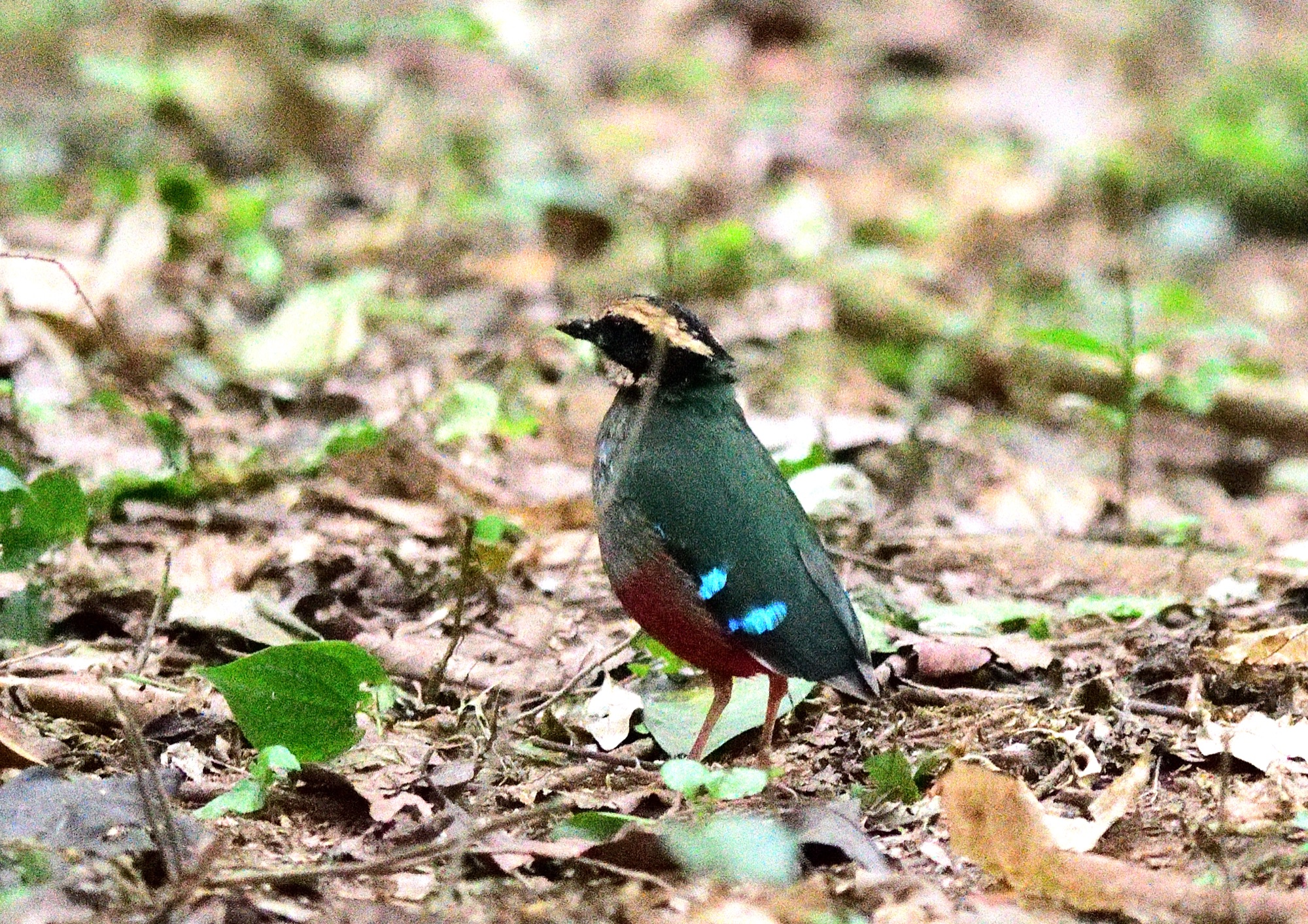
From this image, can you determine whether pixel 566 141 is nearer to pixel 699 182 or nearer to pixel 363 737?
pixel 699 182

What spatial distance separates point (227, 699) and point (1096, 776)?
6.40ft

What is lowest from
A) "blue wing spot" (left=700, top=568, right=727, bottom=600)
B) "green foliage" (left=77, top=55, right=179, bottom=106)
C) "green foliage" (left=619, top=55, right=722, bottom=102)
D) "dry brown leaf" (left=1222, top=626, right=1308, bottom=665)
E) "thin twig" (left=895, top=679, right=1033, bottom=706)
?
"thin twig" (left=895, top=679, right=1033, bottom=706)

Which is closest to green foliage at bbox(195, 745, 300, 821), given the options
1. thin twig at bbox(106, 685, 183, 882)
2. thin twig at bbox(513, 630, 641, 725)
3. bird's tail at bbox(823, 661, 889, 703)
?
thin twig at bbox(106, 685, 183, 882)

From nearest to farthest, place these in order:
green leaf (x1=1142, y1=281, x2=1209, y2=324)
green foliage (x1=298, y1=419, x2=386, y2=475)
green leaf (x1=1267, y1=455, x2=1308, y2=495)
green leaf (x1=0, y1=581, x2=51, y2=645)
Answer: green leaf (x1=0, y1=581, x2=51, y2=645)
green foliage (x1=298, y1=419, x2=386, y2=475)
green leaf (x1=1267, y1=455, x2=1308, y2=495)
green leaf (x1=1142, y1=281, x2=1209, y2=324)

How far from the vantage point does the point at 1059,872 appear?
313cm

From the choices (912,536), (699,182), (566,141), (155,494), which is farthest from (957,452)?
(566,141)

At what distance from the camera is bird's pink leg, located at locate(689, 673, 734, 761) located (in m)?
4.10

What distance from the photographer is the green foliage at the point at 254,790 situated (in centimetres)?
352

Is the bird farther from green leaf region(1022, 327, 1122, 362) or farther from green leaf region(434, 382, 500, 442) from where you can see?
green leaf region(434, 382, 500, 442)

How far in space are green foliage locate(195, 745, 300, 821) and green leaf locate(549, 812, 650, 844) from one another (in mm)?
599

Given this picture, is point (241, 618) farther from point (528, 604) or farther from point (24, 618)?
point (528, 604)

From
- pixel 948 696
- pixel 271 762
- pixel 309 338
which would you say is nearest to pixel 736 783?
pixel 271 762

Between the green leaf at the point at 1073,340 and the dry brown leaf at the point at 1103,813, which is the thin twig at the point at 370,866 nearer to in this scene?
the dry brown leaf at the point at 1103,813

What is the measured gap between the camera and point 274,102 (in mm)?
10172
